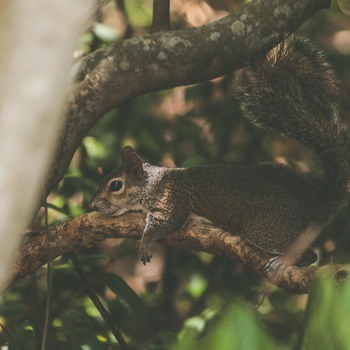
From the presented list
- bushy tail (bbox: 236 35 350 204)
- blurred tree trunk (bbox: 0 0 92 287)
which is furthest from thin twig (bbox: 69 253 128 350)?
blurred tree trunk (bbox: 0 0 92 287)

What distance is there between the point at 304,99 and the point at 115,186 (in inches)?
Result: 33.4

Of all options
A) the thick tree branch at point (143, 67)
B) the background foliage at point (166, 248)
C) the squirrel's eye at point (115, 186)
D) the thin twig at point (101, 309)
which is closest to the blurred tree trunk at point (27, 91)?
the thick tree branch at point (143, 67)

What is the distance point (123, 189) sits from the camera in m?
3.07

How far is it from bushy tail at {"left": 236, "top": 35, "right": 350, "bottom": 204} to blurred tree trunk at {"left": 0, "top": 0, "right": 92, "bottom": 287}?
5.48 ft

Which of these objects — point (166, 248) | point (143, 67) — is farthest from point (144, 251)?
point (166, 248)

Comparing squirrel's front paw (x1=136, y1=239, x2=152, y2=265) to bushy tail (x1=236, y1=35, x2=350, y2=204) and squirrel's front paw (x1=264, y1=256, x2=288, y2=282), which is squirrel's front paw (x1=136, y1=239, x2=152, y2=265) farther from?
bushy tail (x1=236, y1=35, x2=350, y2=204)

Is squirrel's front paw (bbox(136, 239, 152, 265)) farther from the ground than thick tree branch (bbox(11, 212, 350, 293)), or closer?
closer

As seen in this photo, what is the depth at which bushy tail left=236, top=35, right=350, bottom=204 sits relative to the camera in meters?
2.63

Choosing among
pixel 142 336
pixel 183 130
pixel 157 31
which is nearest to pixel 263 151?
pixel 183 130

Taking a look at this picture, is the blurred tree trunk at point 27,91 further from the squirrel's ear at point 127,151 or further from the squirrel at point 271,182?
the squirrel's ear at point 127,151

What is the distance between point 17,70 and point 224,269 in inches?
123

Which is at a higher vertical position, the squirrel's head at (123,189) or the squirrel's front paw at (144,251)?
the squirrel's head at (123,189)

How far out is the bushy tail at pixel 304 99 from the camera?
2.63 m

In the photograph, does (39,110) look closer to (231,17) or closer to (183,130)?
(231,17)
